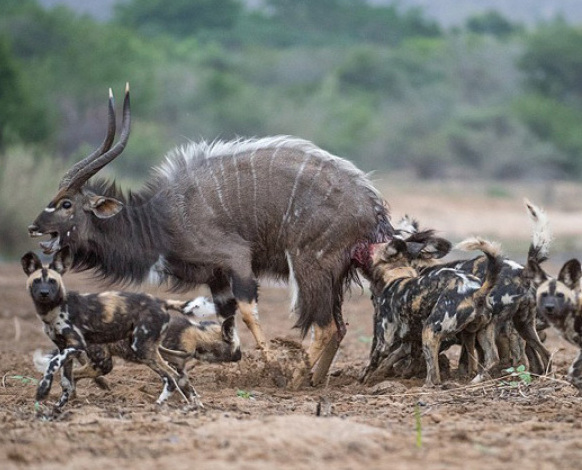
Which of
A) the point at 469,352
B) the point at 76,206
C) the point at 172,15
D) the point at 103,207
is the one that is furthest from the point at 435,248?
the point at 172,15

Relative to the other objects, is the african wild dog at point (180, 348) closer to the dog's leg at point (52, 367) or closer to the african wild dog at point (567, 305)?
the dog's leg at point (52, 367)

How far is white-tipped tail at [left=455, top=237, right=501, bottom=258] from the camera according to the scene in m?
8.66

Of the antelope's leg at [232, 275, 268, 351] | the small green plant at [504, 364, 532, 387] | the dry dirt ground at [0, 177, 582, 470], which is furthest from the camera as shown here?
the antelope's leg at [232, 275, 268, 351]

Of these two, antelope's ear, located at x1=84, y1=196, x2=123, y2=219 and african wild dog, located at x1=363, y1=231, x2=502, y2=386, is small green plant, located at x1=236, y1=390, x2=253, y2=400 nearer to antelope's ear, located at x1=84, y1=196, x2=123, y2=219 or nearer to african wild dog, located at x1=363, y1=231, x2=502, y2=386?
african wild dog, located at x1=363, y1=231, x2=502, y2=386

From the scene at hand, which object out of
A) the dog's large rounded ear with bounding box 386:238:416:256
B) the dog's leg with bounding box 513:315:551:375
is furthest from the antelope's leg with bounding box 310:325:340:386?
the dog's leg with bounding box 513:315:551:375

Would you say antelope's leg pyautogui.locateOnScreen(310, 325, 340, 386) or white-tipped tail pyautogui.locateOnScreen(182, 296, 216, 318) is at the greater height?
white-tipped tail pyautogui.locateOnScreen(182, 296, 216, 318)

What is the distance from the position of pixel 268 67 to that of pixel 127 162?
66.7ft

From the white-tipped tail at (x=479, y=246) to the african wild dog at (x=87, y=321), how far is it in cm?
222

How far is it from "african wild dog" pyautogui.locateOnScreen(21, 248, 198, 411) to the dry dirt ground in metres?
0.23

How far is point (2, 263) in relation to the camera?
20844 mm

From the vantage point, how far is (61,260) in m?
8.55

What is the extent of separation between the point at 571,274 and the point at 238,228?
3.00 m

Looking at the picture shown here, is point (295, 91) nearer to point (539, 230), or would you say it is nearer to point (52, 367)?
point (539, 230)

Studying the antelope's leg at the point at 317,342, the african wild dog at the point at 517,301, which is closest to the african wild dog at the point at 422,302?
the african wild dog at the point at 517,301
